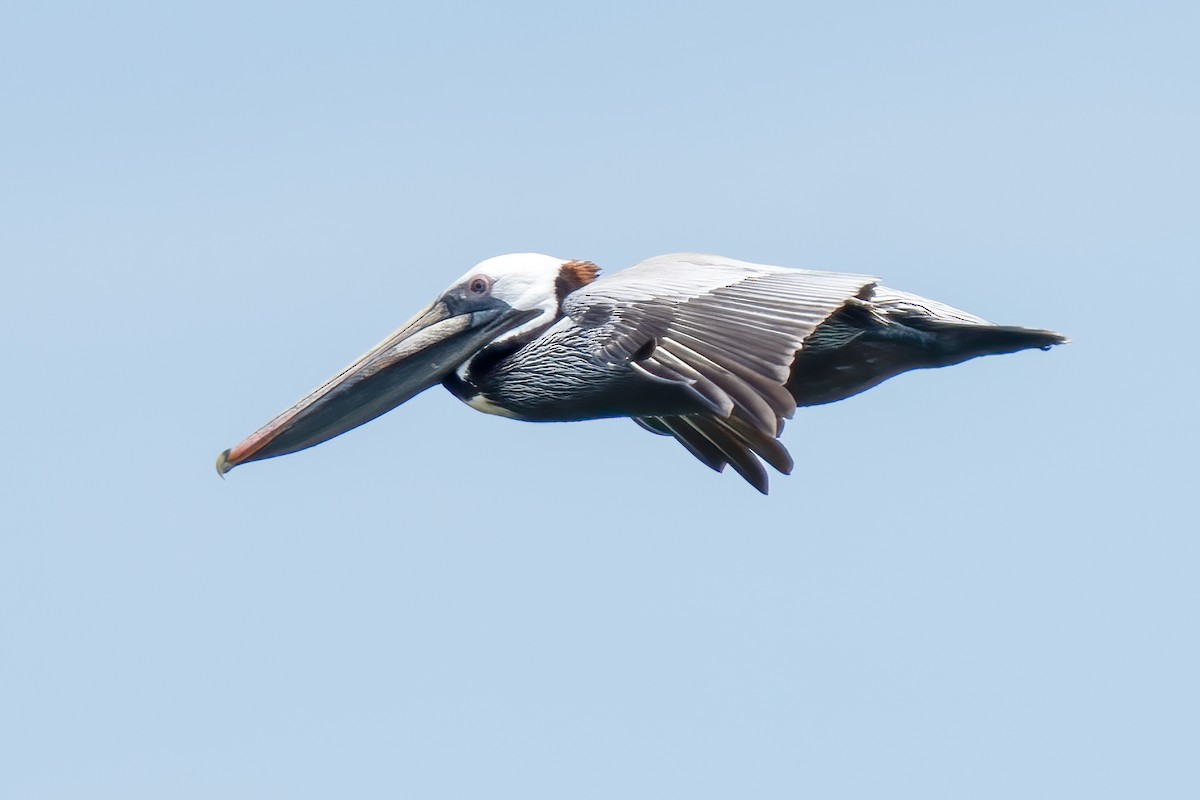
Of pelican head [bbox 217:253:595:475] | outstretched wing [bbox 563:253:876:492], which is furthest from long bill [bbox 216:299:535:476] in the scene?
outstretched wing [bbox 563:253:876:492]

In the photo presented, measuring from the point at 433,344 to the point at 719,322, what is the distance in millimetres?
1692

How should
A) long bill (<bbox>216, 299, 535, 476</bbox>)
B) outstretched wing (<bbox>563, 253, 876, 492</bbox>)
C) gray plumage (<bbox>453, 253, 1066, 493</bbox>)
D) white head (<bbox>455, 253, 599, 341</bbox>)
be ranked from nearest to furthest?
outstretched wing (<bbox>563, 253, 876, 492</bbox>) → gray plumage (<bbox>453, 253, 1066, 493</bbox>) → long bill (<bbox>216, 299, 535, 476</bbox>) → white head (<bbox>455, 253, 599, 341</bbox>)

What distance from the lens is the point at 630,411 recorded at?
9875 millimetres

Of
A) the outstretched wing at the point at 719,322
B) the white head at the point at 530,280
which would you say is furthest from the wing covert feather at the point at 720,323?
the white head at the point at 530,280

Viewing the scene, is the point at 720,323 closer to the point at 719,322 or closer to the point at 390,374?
the point at 719,322

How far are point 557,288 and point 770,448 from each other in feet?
4.75

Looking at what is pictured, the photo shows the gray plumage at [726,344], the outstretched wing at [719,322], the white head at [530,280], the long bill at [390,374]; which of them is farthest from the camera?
the white head at [530,280]

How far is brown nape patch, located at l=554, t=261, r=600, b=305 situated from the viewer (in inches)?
412

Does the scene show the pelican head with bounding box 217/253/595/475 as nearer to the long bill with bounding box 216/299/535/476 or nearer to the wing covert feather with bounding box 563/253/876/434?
the long bill with bounding box 216/299/535/476

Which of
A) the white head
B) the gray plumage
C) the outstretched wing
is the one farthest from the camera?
the white head

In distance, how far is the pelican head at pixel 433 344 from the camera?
10172 mm

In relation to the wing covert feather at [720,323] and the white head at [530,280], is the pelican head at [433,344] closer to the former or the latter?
the white head at [530,280]

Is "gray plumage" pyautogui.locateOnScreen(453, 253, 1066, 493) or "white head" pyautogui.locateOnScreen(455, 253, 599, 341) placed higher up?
"white head" pyautogui.locateOnScreen(455, 253, 599, 341)

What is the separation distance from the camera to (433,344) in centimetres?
1033
